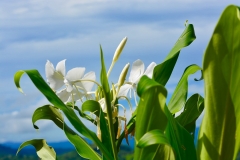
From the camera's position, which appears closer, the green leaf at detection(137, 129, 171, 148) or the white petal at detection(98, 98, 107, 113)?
the green leaf at detection(137, 129, 171, 148)

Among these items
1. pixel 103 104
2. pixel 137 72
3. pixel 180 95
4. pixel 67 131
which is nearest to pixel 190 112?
pixel 180 95

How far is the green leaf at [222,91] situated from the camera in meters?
0.86

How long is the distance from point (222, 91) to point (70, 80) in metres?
0.52

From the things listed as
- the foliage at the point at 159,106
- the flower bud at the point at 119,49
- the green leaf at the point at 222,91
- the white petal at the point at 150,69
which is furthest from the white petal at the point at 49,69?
the green leaf at the point at 222,91

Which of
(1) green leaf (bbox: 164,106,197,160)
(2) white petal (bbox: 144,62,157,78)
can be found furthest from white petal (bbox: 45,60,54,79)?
(1) green leaf (bbox: 164,106,197,160)

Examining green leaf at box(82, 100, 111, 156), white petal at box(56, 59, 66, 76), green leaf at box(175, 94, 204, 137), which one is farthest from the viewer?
green leaf at box(175, 94, 204, 137)

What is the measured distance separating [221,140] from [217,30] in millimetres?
274

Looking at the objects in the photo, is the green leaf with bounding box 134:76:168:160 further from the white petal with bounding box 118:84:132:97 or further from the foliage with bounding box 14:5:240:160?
the white petal with bounding box 118:84:132:97

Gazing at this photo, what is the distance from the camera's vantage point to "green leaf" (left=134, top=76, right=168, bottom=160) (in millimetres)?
928

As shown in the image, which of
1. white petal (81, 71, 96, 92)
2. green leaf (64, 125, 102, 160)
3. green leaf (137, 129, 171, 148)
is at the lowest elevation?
green leaf (64, 125, 102, 160)

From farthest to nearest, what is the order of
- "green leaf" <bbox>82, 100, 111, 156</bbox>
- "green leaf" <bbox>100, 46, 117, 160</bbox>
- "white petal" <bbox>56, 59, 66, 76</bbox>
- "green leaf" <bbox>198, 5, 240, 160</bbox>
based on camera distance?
"white petal" <bbox>56, 59, 66, 76</bbox>, "green leaf" <bbox>82, 100, 111, 156</bbox>, "green leaf" <bbox>100, 46, 117, 160</bbox>, "green leaf" <bbox>198, 5, 240, 160</bbox>

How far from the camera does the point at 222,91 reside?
913 millimetres

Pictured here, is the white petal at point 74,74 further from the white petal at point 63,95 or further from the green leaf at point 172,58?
the green leaf at point 172,58

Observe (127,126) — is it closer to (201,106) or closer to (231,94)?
(201,106)
